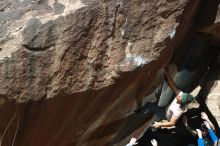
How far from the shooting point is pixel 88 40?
3.79 metres

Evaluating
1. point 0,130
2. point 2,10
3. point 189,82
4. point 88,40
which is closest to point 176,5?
point 88,40

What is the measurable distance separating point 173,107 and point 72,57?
1.59 metres

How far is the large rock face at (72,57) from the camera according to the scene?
3627mm

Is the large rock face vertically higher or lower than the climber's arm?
higher

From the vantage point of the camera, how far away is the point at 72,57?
3.75 meters

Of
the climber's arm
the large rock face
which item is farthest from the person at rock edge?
the large rock face

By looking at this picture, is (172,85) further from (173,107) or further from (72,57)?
(72,57)

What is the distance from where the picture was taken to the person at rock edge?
4.87m

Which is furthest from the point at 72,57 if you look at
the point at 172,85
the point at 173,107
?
the point at 173,107

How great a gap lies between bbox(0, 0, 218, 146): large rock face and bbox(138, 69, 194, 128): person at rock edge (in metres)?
0.63

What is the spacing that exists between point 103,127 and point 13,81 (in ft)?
3.95

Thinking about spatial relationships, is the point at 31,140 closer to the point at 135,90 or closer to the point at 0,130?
the point at 0,130

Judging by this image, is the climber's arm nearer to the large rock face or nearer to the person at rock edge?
the person at rock edge

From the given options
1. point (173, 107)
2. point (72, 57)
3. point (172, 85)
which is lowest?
point (173, 107)
